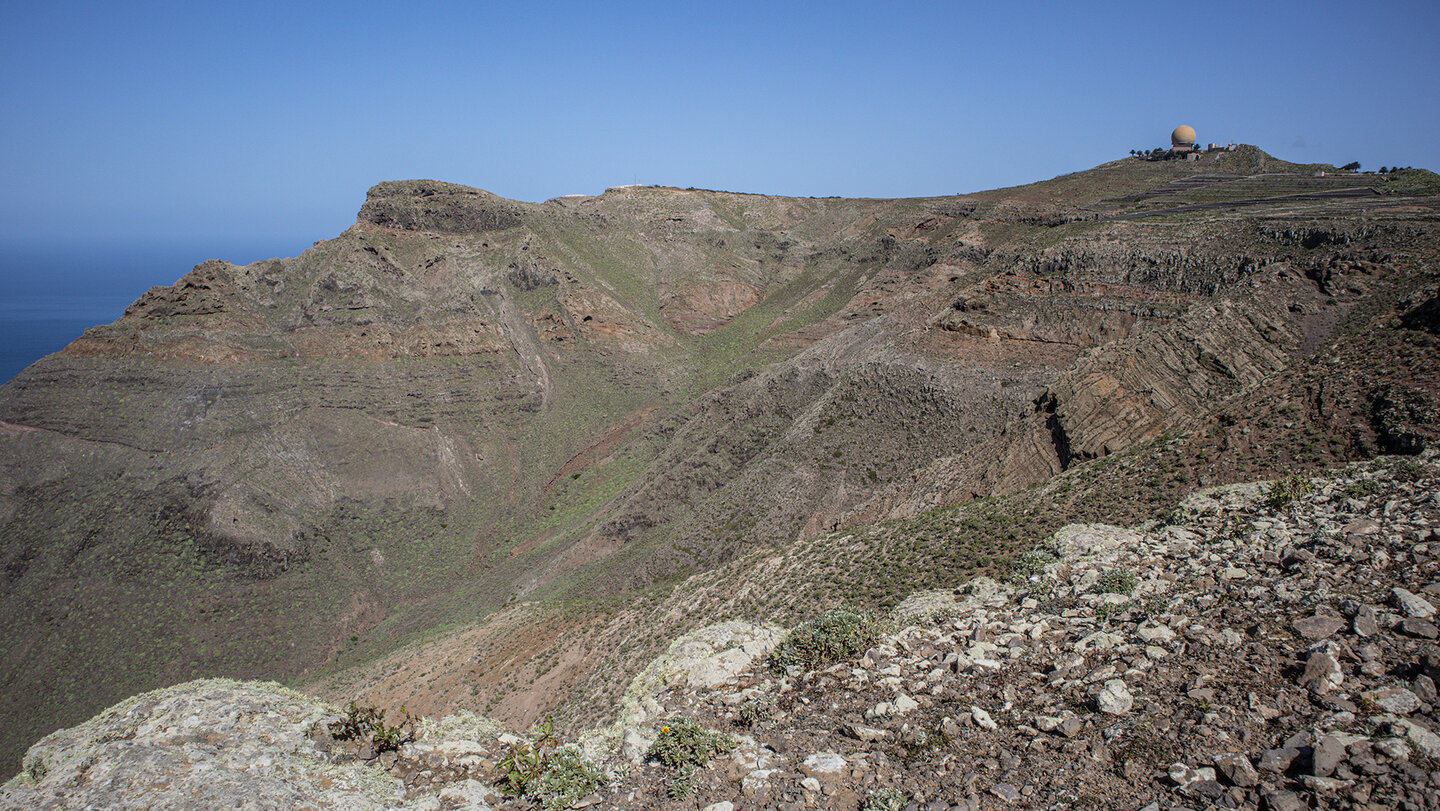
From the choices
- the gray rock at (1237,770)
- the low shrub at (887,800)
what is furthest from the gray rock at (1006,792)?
the gray rock at (1237,770)

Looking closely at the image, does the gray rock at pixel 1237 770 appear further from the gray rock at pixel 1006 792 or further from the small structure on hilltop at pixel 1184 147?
the small structure on hilltop at pixel 1184 147

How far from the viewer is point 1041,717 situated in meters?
7.77

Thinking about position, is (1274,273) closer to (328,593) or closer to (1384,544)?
(1384,544)

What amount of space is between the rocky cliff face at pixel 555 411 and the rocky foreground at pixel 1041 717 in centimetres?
453

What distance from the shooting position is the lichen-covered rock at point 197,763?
7352 millimetres

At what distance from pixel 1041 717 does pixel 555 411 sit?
153ft

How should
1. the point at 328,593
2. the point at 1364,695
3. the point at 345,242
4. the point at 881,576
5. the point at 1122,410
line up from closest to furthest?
the point at 1364,695
the point at 881,576
the point at 1122,410
the point at 328,593
the point at 345,242

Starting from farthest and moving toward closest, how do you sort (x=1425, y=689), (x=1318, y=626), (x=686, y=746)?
(x=686, y=746) < (x=1318, y=626) < (x=1425, y=689)

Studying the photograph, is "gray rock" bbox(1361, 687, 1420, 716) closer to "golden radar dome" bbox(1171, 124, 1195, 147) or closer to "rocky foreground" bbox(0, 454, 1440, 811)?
"rocky foreground" bbox(0, 454, 1440, 811)

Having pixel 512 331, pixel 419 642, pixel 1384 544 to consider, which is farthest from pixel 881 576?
pixel 512 331

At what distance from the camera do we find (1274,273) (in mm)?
24281

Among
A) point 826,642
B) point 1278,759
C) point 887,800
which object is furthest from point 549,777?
point 1278,759

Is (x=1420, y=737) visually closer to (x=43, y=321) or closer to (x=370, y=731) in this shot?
(x=370, y=731)

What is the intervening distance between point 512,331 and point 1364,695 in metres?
52.7
